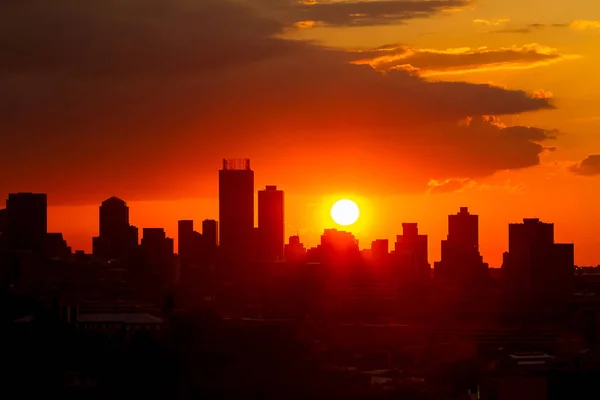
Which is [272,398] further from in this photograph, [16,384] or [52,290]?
[52,290]

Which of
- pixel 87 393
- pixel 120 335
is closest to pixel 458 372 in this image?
pixel 120 335

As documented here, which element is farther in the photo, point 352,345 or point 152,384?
point 352,345

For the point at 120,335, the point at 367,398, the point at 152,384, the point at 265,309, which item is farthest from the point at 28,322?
the point at 265,309

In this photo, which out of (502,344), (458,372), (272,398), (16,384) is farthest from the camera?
(502,344)

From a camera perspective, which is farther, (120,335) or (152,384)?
(120,335)

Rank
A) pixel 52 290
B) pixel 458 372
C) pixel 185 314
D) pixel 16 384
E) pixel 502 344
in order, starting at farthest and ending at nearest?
pixel 52 290
pixel 502 344
pixel 185 314
pixel 458 372
pixel 16 384

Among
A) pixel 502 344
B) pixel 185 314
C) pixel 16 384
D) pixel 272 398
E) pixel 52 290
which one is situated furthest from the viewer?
pixel 52 290

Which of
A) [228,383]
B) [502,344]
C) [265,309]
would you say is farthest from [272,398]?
[265,309]

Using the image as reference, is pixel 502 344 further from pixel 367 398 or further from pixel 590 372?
pixel 367 398

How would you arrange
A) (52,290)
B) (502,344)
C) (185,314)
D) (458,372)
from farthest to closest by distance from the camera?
1. (52,290)
2. (502,344)
3. (185,314)
4. (458,372)
